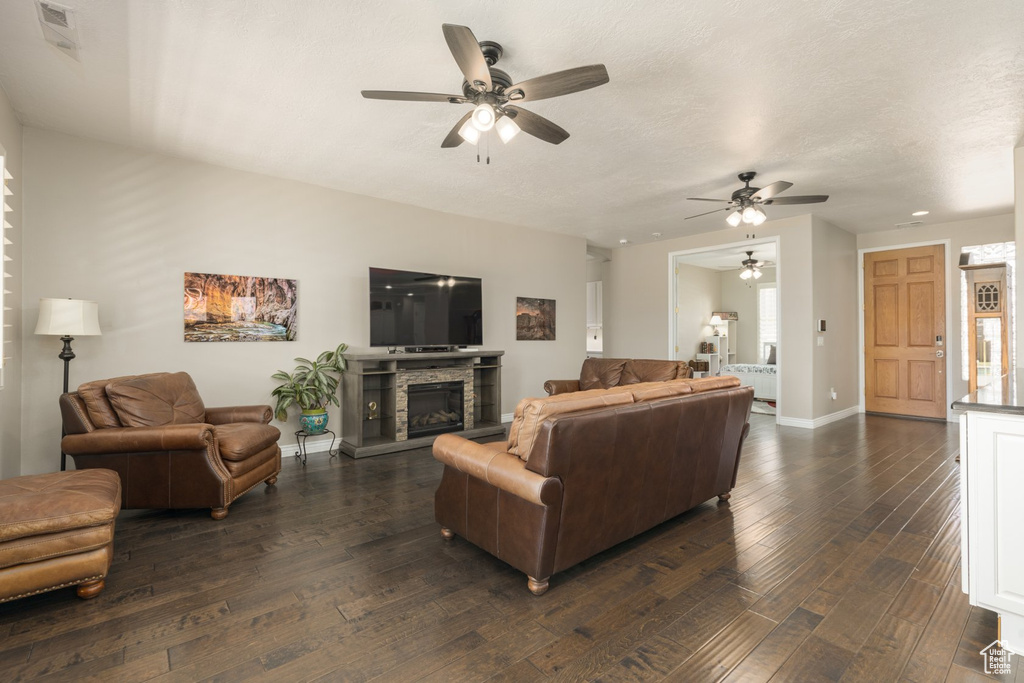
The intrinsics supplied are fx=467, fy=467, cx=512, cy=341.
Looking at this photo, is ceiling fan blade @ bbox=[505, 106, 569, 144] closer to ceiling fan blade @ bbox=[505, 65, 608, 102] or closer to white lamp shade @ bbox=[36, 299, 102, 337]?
ceiling fan blade @ bbox=[505, 65, 608, 102]

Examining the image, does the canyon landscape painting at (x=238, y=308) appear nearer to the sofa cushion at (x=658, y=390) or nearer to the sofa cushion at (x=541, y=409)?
the sofa cushion at (x=541, y=409)

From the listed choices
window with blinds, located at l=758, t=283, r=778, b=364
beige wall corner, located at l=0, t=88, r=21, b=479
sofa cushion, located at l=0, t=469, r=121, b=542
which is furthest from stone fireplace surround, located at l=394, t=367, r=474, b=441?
window with blinds, located at l=758, t=283, r=778, b=364

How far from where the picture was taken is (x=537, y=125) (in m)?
2.84

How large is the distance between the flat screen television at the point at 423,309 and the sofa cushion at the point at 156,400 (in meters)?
1.79

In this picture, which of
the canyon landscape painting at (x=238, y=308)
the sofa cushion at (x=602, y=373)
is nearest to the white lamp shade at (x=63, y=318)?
the canyon landscape painting at (x=238, y=308)

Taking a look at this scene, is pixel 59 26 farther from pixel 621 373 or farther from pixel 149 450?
pixel 621 373

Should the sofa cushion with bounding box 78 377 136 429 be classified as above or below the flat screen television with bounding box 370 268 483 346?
below

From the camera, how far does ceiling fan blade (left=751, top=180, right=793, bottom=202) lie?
13.2ft

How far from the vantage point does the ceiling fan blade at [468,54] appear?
202 cm

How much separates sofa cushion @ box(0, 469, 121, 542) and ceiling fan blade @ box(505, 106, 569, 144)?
2862 mm

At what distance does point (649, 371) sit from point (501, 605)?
12.9 feet

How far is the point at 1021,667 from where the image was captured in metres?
1.67

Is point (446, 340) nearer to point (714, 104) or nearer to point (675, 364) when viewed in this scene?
point (675, 364)

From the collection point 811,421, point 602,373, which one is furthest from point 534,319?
point 811,421
